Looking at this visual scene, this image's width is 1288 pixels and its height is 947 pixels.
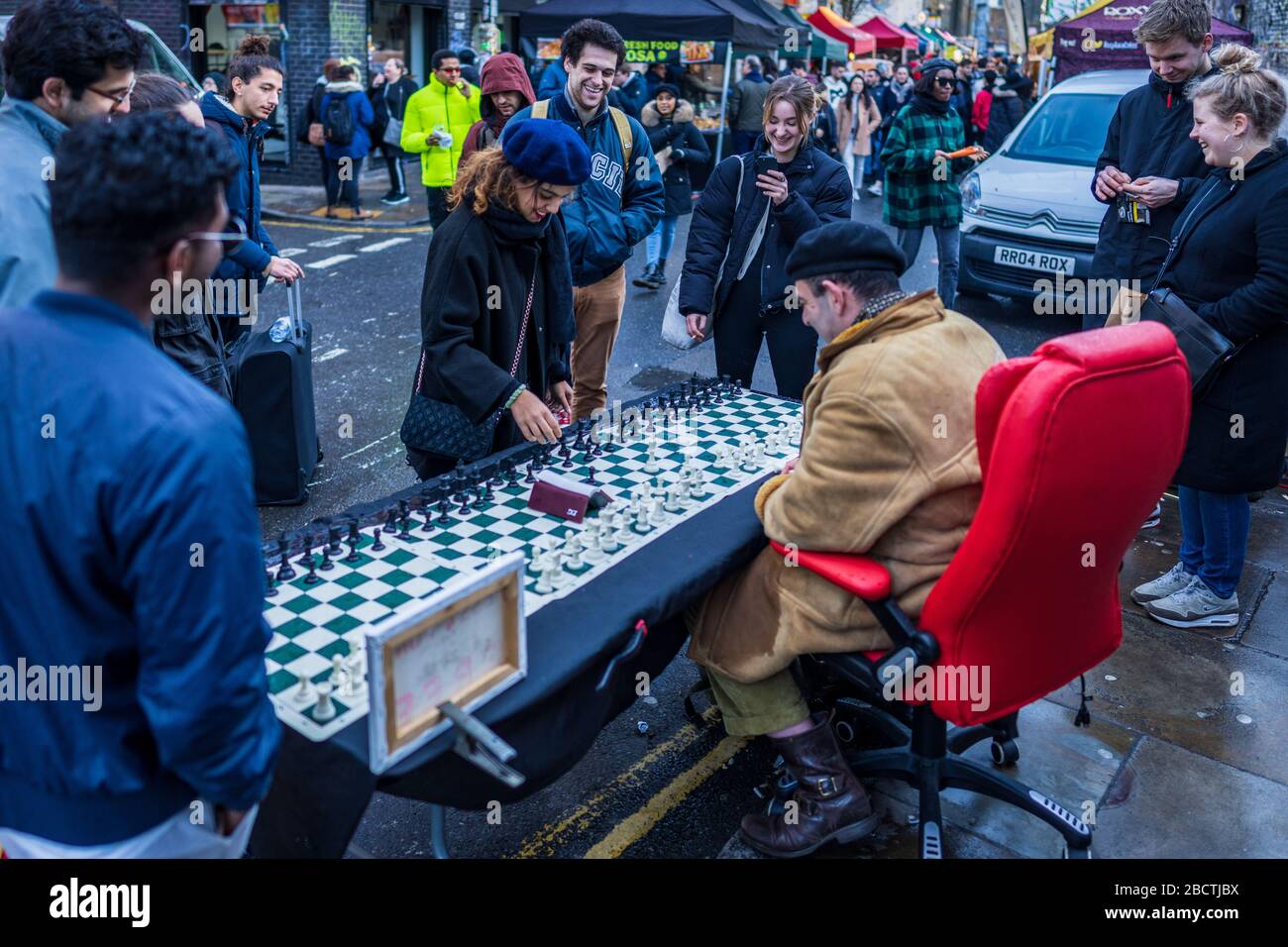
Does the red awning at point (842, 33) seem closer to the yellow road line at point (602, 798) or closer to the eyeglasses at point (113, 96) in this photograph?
the yellow road line at point (602, 798)

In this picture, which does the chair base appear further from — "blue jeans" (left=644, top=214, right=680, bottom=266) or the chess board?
"blue jeans" (left=644, top=214, right=680, bottom=266)

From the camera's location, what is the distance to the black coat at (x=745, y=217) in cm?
490

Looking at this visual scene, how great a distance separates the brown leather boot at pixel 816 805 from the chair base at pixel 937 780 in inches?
5.1

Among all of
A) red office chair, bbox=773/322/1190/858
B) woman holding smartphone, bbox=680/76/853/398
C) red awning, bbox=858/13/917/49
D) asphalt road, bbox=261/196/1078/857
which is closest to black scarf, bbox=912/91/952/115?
asphalt road, bbox=261/196/1078/857

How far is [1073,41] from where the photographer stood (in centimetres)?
1531

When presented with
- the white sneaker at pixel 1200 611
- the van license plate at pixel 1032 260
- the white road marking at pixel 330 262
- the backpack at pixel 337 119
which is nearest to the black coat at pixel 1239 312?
the white sneaker at pixel 1200 611

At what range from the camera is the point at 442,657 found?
2123 mm

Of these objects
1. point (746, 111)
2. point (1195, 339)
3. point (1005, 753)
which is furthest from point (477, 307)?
point (746, 111)

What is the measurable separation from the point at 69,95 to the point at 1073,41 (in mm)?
15499

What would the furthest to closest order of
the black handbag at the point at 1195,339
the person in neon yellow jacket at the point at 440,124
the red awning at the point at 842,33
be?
the red awning at the point at 842,33
the person in neon yellow jacket at the point at 440,124
the black handbag at the point at 1195,339

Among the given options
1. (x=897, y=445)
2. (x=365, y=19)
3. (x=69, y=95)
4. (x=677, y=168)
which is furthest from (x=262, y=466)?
(x=365, y=19)
